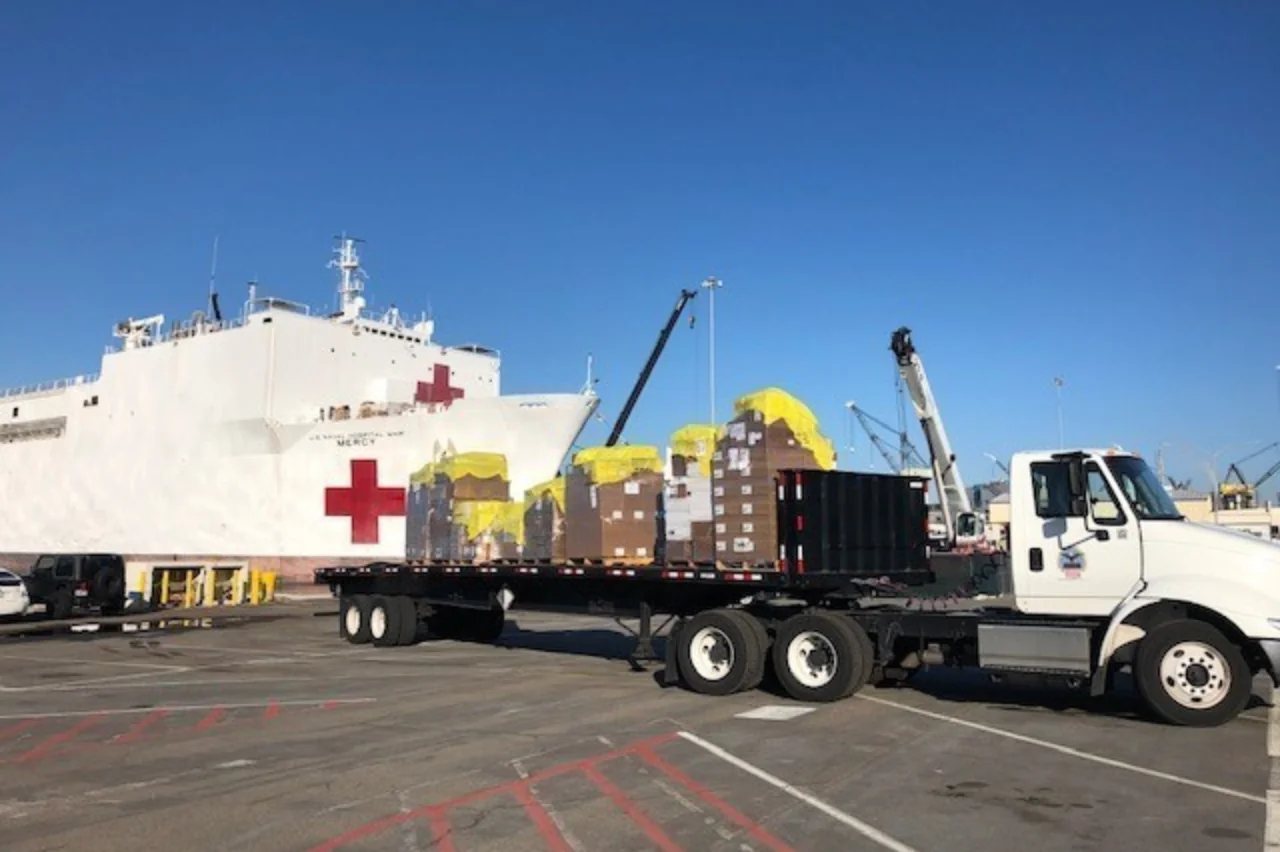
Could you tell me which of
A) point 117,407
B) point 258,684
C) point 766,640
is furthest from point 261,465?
point 766,640

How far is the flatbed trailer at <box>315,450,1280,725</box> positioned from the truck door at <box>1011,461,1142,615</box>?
0.01m

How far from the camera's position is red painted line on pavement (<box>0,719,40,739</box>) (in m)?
9.22

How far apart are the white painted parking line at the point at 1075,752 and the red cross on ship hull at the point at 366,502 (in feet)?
88.0

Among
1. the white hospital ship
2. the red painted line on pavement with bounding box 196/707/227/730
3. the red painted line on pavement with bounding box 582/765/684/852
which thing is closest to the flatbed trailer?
the red painted line on pavement with bounding box 582/765/684/852

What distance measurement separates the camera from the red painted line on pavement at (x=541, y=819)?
5.51 m

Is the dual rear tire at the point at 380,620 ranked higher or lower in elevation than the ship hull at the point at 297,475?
lower

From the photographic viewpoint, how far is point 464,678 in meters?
13.2

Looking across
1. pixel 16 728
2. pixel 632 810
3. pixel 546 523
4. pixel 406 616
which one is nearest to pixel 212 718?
pixel 16 728

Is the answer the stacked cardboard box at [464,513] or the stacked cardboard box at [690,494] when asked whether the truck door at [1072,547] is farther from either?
the stacked cardboard box at [464,513]

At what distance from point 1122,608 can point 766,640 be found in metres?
3.87

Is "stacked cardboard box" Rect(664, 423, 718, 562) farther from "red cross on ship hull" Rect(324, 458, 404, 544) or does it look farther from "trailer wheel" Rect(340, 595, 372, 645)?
"red cross on ship hull" Rect(324, 458, 404, 544)

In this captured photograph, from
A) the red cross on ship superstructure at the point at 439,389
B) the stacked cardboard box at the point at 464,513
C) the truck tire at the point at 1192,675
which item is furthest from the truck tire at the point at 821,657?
the red cross on ship superstructure at the point at 439,389

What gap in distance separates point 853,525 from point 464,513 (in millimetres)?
7303

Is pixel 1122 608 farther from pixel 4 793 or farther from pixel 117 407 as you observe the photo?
pixel 117 407
